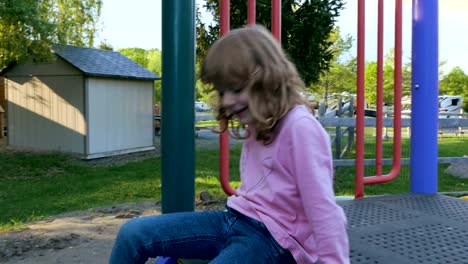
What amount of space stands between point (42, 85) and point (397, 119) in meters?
9.20

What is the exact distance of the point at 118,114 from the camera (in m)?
10.1

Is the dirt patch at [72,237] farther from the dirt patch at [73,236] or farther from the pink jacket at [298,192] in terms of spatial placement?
the pink jacket at [298,192]

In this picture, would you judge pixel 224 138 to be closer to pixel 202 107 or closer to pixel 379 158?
pixel 379 158

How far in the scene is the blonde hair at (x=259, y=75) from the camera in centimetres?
110

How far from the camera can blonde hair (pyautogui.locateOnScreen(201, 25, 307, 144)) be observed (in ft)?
3.61

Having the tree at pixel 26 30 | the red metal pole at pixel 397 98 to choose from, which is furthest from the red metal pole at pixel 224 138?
the tree at pixel 26 30

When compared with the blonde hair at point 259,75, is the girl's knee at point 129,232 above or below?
below

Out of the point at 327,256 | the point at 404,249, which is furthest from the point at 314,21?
the point at 327,256

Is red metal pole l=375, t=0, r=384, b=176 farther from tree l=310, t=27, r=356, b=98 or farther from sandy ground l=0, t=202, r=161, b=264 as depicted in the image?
tree l=310, t=27, r=356, b=98

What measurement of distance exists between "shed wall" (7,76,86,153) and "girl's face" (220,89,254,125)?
8.67 meters

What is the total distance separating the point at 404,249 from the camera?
5.12ft

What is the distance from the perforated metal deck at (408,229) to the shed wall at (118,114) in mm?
7955

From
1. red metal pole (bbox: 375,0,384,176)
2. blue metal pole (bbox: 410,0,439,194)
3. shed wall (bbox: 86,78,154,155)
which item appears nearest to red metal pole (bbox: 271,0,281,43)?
red metal pole (bbox: 375,0,384,176)

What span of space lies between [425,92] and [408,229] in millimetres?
881
